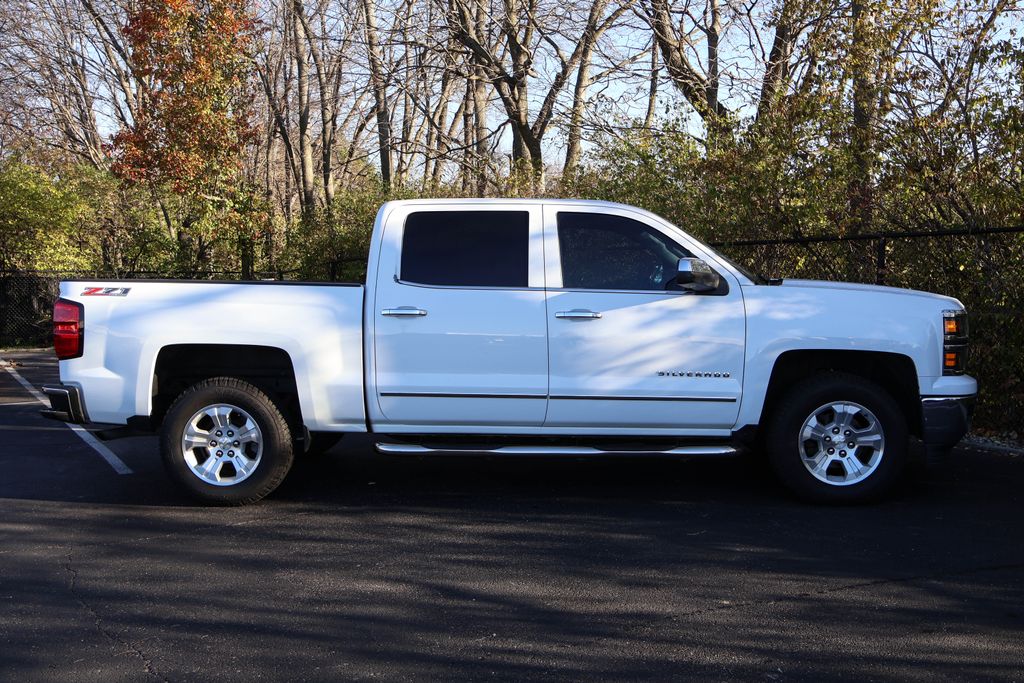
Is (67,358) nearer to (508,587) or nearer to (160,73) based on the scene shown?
(508,587)

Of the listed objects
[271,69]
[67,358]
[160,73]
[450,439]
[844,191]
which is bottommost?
[450,439]

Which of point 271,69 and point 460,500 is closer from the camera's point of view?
point 460,500

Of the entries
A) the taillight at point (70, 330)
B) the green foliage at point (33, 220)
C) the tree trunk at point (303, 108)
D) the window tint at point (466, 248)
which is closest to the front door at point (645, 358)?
the window tint at point (466, 248)

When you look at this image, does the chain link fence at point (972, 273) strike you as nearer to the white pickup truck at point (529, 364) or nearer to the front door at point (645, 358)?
the white pickup truck at point (529, 364)

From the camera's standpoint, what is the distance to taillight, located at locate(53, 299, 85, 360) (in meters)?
6.86

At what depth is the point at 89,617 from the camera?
15.9 feet

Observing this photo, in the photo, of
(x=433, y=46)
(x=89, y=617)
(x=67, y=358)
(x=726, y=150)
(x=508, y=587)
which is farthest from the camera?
(x=433, y=46)

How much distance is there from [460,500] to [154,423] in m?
2.15

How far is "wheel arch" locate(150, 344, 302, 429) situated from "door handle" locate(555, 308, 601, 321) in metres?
1.84

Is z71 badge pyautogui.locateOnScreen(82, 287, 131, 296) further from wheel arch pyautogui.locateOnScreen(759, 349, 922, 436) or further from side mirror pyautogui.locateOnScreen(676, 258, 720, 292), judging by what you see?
wheel arch pyautogui.locateOnScreen(759, 349, 922, 436)

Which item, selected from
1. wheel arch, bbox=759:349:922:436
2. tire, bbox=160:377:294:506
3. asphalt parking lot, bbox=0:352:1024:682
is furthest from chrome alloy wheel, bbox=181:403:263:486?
wheel arch, bbox=759:349:922:436

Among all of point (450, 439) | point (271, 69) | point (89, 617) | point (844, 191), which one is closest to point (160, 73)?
point (271, 69)

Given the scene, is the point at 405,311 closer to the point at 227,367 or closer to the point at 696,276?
the point at 227,367

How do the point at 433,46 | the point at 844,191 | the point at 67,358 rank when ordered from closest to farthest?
1. the point at 67,358
2. the point at 844,191
3. the point at 433,46
